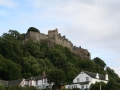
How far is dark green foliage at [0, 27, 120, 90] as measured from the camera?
9544 cm

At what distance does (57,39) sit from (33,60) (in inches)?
1248

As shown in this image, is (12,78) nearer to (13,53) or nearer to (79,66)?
(13,53)

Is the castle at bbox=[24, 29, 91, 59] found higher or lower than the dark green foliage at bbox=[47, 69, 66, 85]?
higher

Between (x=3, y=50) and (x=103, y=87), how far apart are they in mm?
53061

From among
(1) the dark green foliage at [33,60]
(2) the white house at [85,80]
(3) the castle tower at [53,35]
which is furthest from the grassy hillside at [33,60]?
(2) the white house at [85,80]

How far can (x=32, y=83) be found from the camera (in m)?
81.8

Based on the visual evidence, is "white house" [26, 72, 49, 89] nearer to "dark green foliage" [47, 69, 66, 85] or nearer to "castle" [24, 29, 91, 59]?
"dark green foliage" [47, 69, 66, 85]

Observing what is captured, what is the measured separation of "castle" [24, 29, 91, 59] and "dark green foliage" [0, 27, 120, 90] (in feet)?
9.52

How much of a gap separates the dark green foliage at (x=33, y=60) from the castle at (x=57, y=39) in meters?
2.90

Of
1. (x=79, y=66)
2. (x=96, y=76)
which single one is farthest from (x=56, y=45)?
(x=96, y=76)

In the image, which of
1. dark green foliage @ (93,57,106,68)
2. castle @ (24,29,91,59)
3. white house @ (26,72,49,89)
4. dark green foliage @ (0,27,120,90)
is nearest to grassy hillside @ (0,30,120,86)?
dark green foliage @ (0,27,120,90)

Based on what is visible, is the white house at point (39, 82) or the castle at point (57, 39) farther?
the castle at point (57, 39)

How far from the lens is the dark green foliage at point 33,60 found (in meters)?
95.4

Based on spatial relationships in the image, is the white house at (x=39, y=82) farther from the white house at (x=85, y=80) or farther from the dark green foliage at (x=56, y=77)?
the dark green foliage at (x=56, y=77)
